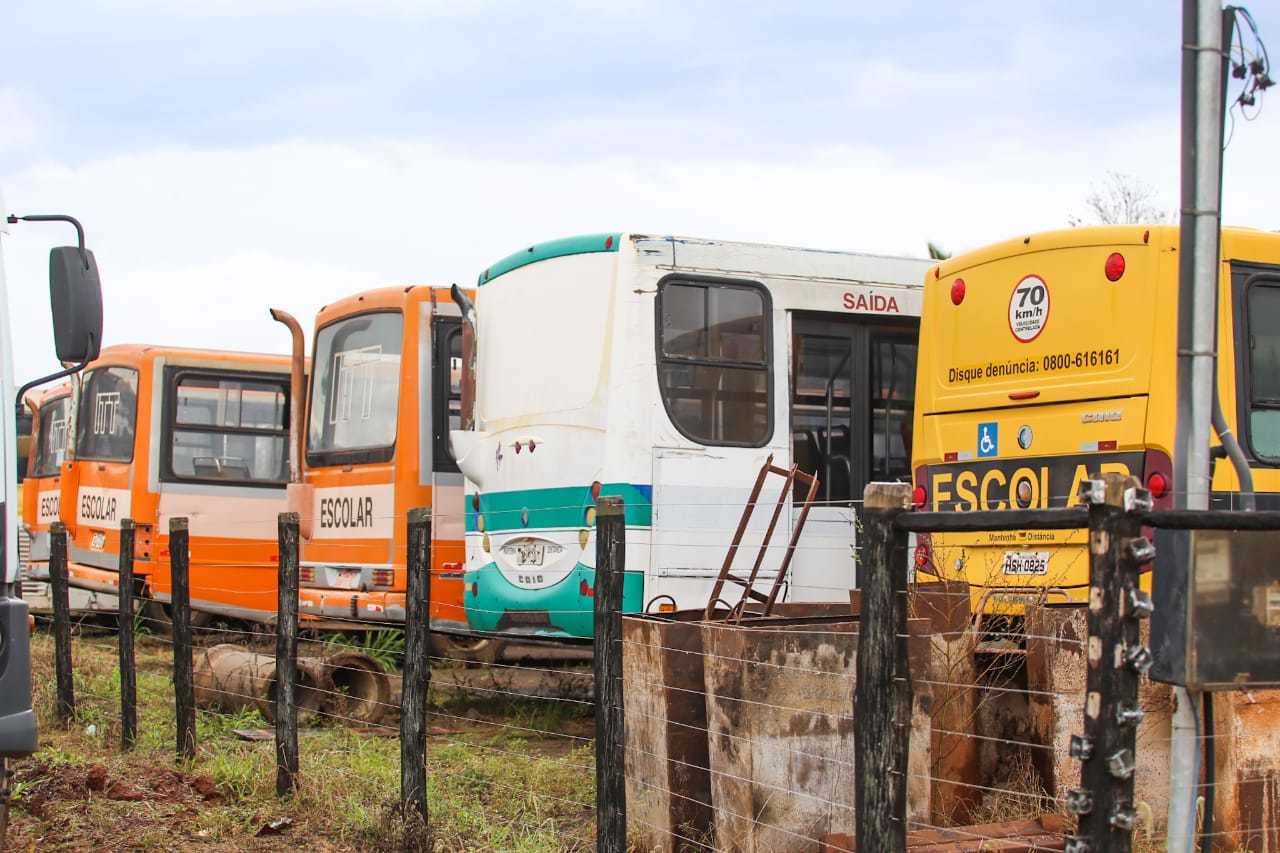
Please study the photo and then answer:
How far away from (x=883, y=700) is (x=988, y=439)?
4.90 m

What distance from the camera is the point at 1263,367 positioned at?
8.25m

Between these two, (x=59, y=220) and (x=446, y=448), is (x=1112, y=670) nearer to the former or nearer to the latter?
(x=59, y=220)

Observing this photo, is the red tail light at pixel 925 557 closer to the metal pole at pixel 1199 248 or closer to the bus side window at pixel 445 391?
the metal pole at pixel 1199 248

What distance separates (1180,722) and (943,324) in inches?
205

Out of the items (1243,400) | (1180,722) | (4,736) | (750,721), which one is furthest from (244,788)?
(1243,400)

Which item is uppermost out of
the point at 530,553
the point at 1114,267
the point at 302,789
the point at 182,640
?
the point at 1114,267

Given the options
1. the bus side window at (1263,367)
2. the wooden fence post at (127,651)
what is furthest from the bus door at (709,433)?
the wooden fence post at (127,651)

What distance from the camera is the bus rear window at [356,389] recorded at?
12.6 metres

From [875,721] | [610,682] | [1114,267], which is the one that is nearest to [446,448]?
[1114,267]

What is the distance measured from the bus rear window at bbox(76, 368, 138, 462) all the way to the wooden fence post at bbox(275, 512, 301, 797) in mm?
8749

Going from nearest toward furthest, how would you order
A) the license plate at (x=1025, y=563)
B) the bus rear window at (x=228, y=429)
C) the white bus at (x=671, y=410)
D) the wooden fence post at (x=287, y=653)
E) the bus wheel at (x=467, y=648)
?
the wooden fence post at (x=287, y=653) < the license plate at (x=1025, y=563) < the white bus at (x=671, y=410) < the bus wheel at (x=467, y=648) < the bus rear window at (x=228, y=429)

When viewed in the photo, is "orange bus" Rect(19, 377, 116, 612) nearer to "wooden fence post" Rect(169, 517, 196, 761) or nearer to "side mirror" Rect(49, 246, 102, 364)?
"wooden fence post" Rect(169, 517, 196, 761)

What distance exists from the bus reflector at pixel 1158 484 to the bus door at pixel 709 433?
8.87 ft

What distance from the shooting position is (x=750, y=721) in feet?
19.5
